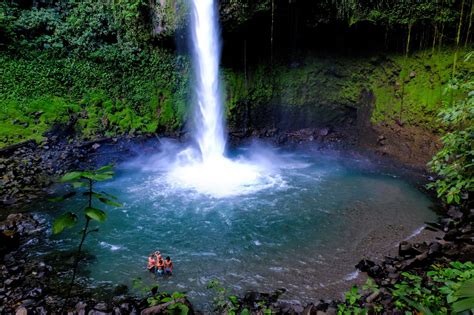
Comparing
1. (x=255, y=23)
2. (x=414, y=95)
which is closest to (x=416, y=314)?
(x=414, y=95)

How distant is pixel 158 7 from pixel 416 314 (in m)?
13.8

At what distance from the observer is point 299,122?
607 inches

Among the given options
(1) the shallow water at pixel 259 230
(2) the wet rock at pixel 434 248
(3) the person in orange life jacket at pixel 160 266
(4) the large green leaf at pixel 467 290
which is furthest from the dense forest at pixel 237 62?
(4) the large green leaf at pixel 467 290

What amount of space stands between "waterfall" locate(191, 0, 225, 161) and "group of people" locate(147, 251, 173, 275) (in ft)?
25.4

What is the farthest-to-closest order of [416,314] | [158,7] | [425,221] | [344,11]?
[158,7] → [344,11] → [425,221] → [416,314]

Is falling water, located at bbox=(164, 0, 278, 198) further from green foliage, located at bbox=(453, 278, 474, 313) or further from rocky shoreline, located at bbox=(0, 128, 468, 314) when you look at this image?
green foliage, located at bbox=(453, 278, 474, 313)

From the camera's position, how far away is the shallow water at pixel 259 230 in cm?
616

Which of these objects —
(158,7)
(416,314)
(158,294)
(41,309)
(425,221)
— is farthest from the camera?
(158,7)

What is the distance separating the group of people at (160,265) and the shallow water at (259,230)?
0.14 metres

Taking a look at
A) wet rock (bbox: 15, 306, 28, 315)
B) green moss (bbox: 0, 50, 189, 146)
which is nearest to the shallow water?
wet rock (bbox: 15, 306, 28, 315)

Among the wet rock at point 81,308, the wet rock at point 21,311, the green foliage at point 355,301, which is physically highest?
the green foliage at point 355,301

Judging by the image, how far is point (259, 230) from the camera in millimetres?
7898

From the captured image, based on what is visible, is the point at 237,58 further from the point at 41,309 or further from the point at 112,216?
the point at 41,309

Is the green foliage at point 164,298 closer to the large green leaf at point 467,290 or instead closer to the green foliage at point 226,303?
the green foliage at point 226,303
